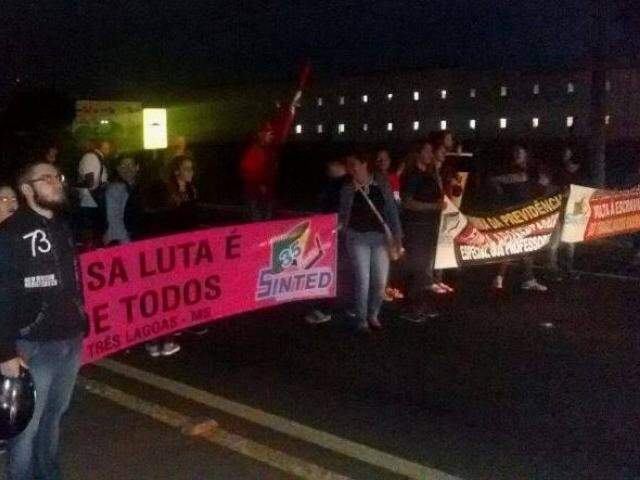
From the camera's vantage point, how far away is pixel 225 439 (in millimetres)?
6590

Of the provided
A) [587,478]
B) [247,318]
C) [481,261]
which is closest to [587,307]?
[481,261]

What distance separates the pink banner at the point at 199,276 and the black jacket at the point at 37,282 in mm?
1959

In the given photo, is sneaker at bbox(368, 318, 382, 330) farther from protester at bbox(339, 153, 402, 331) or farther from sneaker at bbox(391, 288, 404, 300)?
sneaker at bbox(391, 288, 404, 300)

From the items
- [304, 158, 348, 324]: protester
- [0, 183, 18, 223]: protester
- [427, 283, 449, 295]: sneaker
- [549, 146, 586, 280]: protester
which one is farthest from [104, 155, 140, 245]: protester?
[549, 146, 586, 280]: protester

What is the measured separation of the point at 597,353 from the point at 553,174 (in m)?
4.64

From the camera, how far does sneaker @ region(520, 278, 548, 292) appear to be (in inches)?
472

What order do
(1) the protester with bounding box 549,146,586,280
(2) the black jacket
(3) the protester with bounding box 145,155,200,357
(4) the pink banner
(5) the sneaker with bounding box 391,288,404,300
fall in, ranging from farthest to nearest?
(1) the protester with bounding box 549,146,586,280 → (5) the sneaker with bounding box 391,288,404,300 → (3) the protester with bounding box 145,155,200,357 → (4) the pink banner → (2) the black jacket

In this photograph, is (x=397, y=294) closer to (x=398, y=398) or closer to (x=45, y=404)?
(x=398, y=398)

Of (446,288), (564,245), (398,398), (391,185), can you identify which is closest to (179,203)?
(391,185)

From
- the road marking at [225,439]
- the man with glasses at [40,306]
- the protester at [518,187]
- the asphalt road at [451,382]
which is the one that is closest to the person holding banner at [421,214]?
the asphalt road at [451,382]

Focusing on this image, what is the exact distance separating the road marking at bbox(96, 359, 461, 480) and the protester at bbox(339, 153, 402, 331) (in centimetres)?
231

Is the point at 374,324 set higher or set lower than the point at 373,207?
lower

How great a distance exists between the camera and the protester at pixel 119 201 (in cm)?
930

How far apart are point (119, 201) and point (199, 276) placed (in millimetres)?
1253
